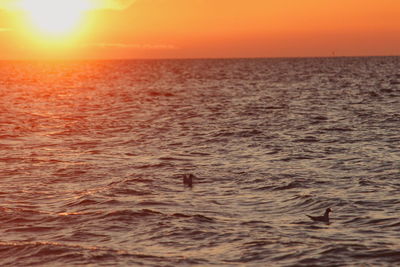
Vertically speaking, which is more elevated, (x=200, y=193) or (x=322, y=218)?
(x=322, y=218)

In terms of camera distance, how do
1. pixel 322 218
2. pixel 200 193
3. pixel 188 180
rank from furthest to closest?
1. pixel 188 180
2. pixel 200 193
3. pixel 322 218

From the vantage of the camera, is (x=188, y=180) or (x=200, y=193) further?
(x=188, y=180)

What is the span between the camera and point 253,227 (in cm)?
1570

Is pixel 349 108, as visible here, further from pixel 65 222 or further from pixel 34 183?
pixel 65 222

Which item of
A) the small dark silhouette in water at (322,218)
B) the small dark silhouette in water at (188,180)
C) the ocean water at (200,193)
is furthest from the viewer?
the small dark silhouette in water at (188,180)

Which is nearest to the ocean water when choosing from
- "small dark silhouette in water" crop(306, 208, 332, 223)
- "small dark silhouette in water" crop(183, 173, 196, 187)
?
"small dark silhouette in water" crop(306, 208, 332, 223)

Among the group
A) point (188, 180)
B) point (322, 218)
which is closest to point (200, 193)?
point (188, 180)

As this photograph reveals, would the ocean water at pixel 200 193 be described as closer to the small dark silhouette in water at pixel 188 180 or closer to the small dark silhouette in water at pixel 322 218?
the small dark silhouette in water at pixel 322 218

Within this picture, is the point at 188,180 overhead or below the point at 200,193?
overhead

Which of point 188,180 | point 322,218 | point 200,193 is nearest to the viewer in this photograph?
point 322,218

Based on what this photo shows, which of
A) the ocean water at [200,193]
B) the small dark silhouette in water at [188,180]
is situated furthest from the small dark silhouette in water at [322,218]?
the small dark silhouette in water at [188,180]

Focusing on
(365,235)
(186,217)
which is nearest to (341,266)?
(365,235)

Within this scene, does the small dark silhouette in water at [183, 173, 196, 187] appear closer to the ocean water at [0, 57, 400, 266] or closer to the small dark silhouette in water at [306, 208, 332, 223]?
the ocean water at [0, 57, 400, 266]

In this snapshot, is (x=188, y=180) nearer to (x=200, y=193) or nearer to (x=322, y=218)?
(x=200, y=193)
